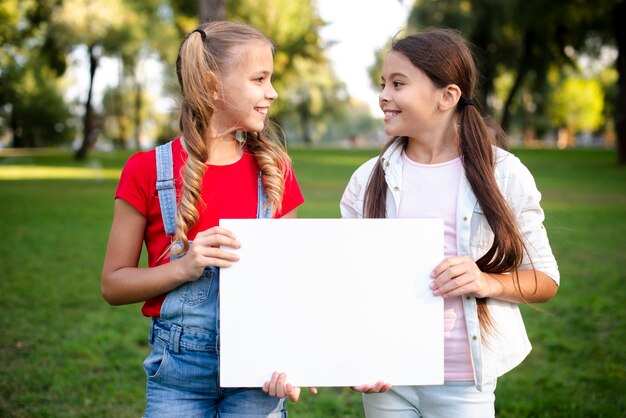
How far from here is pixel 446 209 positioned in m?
2.27

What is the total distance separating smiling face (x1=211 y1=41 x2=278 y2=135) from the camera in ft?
7.20

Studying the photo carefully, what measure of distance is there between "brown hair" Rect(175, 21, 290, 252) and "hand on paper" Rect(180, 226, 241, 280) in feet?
0.49

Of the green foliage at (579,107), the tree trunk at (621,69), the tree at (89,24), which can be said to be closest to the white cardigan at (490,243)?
the tree trunk at (621,69)

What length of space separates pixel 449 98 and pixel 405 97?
0.55ft

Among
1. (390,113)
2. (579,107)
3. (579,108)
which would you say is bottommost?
(390,113)

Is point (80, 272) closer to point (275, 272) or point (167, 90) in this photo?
point (167, 90)

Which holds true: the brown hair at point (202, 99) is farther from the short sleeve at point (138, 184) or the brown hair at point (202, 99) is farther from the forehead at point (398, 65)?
the forehead at point (398, 65)

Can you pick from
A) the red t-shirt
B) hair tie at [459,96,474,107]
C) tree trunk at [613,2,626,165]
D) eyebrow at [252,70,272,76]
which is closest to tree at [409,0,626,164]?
tree trunk at [613,2,626,165]

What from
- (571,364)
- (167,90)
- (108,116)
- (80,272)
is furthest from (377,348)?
(108,116)

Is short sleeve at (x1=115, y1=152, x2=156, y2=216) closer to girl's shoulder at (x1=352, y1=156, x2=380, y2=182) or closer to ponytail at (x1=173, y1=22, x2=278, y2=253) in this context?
ponytail at (x1=173, y1=22, x2=278, y2=253)

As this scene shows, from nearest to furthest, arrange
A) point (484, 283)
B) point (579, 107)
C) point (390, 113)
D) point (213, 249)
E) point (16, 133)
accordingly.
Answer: point (213, 249) < point (484, 283) < point (390, 113) < point (16, 133) < point (579, 107)

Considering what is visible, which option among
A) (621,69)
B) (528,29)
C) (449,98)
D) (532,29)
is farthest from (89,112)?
(449,98)

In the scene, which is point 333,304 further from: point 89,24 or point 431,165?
point 89,24

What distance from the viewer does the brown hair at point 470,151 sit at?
2.16 meters
